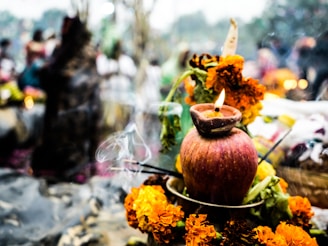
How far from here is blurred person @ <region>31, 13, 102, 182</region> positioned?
3.58 m

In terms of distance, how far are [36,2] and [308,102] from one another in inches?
212

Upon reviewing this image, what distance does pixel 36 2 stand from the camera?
6.13 m

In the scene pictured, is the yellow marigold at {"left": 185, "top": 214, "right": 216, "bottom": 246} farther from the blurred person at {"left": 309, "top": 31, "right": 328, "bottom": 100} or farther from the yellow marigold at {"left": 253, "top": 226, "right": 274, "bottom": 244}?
the blurred person at {"left": 309, "top": 31, "right": 328, "bottom": 100}

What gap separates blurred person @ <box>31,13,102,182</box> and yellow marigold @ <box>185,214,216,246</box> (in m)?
2.46

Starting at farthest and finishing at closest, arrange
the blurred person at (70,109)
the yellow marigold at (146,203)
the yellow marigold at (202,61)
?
the blurred person at (70,109) < the yellow marigold at (202,61) < the yellow marigold at (146,203)

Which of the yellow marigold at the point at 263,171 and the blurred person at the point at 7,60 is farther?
the blurred person at the point at 7,60

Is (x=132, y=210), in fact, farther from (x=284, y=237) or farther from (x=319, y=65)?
(x=319, y=65)

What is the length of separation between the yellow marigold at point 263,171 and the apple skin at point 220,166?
0.19 metres

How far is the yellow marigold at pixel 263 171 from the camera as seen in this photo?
4.39 ft

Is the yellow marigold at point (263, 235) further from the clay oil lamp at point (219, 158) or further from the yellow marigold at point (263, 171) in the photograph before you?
the yellow marigold at point (263, 171)

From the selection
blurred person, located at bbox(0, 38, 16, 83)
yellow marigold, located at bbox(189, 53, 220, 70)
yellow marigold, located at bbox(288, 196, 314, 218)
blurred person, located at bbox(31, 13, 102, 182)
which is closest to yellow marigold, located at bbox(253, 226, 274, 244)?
yellow marigold, located at bbox(288, 196, 314, 218)

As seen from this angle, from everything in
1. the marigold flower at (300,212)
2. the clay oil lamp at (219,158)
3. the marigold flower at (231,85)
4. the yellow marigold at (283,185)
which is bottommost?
the marigold flower at (300,212)

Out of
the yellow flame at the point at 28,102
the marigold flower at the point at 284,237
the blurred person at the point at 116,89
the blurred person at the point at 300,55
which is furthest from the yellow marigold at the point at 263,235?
the yellow flame at the point at 28,102

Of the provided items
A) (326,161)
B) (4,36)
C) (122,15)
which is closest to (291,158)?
(326,161)
